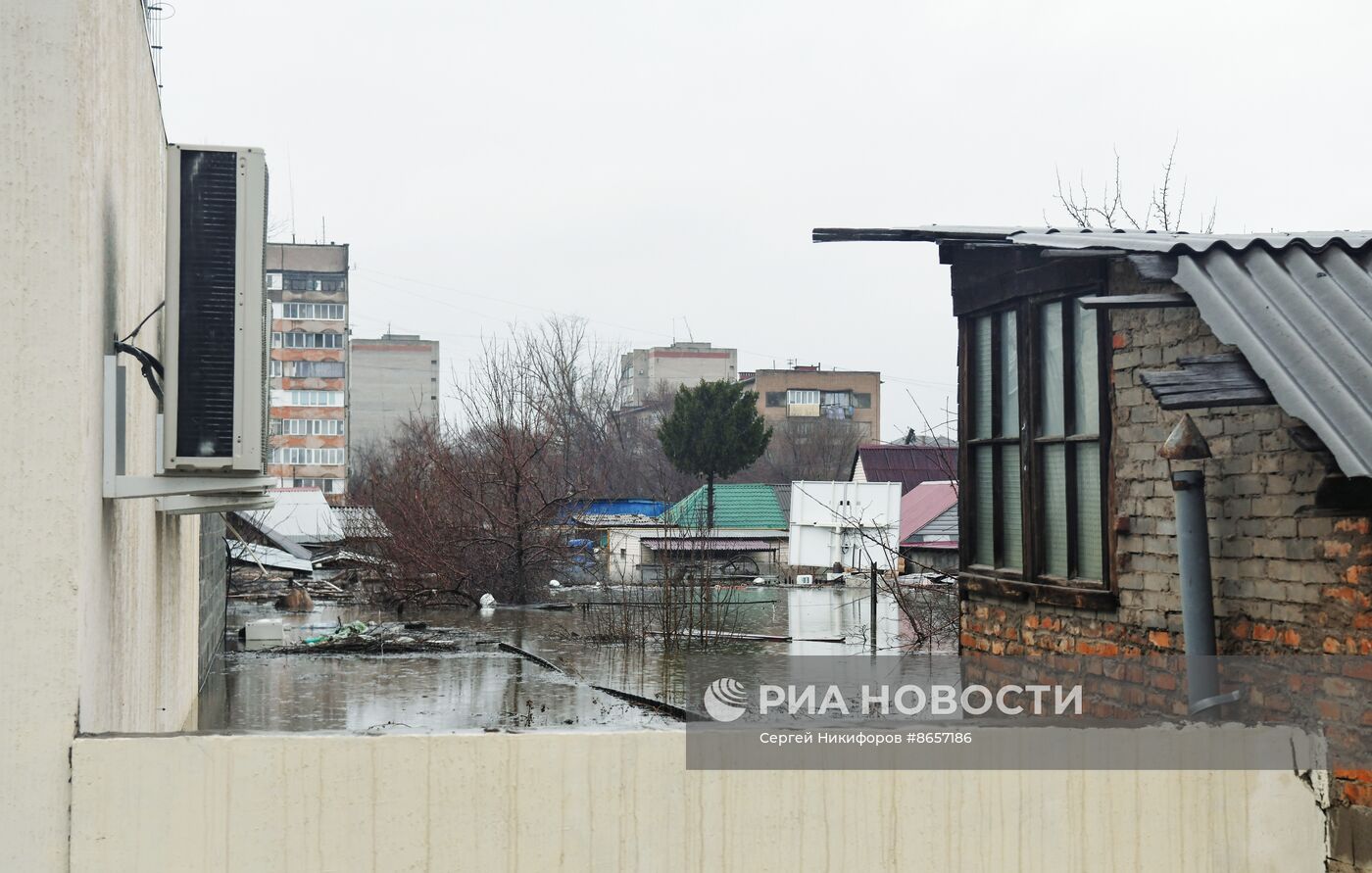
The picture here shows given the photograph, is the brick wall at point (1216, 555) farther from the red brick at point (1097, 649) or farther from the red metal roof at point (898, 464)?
the red metal roof at point (898, 464)

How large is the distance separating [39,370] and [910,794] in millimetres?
2711

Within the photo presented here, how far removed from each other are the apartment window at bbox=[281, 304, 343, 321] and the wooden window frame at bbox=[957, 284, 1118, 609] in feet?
217

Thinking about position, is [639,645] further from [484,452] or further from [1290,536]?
[1290,536]

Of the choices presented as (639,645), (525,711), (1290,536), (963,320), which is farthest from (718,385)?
(1290,536)

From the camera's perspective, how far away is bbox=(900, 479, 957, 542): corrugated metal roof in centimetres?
2791

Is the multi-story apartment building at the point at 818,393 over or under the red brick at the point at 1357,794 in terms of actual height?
over

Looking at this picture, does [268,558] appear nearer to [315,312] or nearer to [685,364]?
[315,312]

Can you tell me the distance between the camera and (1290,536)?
4.14 m

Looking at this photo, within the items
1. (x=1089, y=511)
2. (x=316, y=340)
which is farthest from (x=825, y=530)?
(x=316, y=340)

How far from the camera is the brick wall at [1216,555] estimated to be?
3.92 m

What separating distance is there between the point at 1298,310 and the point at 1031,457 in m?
2.01

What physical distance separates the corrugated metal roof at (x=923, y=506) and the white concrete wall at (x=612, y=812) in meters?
22.5
